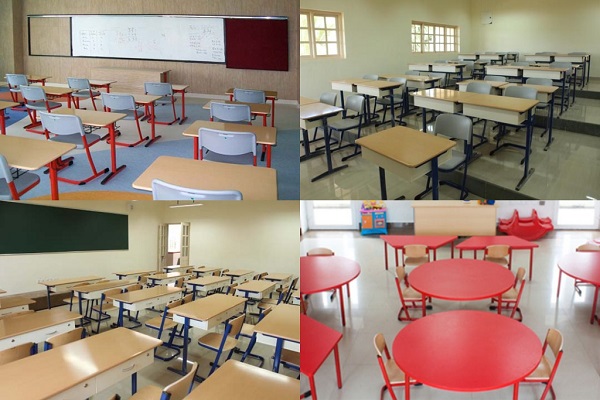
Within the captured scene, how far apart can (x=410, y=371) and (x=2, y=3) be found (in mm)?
12411

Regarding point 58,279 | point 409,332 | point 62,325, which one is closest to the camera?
point 409,332

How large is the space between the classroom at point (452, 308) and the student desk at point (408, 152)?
94cm

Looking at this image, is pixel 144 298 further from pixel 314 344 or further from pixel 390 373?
pixel 390 373

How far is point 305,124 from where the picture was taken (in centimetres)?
470

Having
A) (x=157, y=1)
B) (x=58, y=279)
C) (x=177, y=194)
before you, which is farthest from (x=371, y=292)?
(x=157, y=1)

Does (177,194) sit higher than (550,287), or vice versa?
(177,194)

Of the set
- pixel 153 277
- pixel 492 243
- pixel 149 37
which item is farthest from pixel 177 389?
pixel 149 37

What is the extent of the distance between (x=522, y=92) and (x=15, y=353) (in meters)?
6.05

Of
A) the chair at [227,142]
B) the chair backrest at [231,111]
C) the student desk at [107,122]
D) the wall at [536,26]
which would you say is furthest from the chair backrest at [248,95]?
the wall at [536,26]

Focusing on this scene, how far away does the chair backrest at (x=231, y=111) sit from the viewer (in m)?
4.90

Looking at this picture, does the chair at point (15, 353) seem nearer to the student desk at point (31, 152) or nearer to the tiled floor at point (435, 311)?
the student desk at point (31, 152)

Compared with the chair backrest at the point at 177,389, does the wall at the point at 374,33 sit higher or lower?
higher

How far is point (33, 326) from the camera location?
3148 mm

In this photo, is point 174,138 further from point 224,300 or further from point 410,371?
point 410,371
